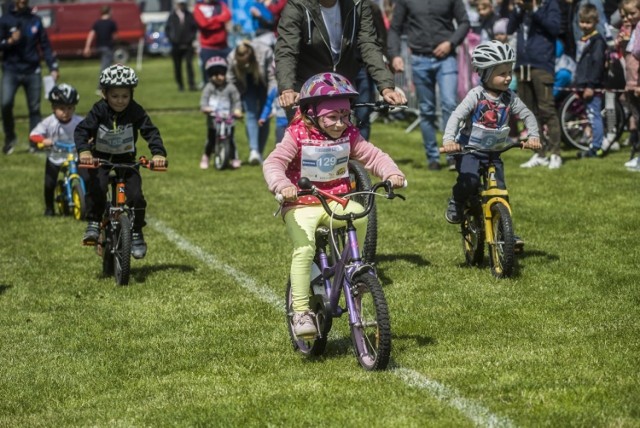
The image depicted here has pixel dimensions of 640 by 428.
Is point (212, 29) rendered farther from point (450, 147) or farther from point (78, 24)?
point (78, 24)

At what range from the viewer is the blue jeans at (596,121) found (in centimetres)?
1653

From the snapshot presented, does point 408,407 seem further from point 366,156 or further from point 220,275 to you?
point 220,275

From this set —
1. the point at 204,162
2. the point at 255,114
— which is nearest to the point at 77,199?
the point at 204,162

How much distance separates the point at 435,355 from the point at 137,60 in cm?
4530

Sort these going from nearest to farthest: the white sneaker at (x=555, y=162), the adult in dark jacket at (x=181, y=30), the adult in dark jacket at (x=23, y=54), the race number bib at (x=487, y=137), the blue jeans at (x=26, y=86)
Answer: the race number bib at (x=487, y=137) → the white sneaker at (x=555, y=162) → the adult in dark jacket at (x=23, y=54) → the blue jeans at (x=26, y=86) → the adult in dark jacket at (x=181, y=30)

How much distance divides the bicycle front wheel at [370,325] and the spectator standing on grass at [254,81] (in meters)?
11.3

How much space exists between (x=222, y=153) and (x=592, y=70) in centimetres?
552

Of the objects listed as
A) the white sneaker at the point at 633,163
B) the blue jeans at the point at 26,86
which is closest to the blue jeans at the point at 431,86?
the white sneaker at the point at 633,163

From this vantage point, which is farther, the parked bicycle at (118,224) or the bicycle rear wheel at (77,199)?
the bicycle rear wheel at (77,199)

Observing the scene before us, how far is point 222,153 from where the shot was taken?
60.0ft

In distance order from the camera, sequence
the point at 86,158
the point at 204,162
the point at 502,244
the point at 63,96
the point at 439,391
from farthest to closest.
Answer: the point at 204,162
the point at 63,96
the point at 86,158
the point at 502,244
the point at 439,391

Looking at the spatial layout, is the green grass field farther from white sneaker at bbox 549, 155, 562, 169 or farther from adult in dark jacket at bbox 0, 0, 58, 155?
adult in dark jacket at bbox 0, 0, 58, 155

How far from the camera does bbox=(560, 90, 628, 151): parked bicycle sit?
1673 cm

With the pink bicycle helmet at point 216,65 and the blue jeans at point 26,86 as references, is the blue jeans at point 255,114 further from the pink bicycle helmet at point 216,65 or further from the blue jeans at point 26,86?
the blue jeans at point 26,86
